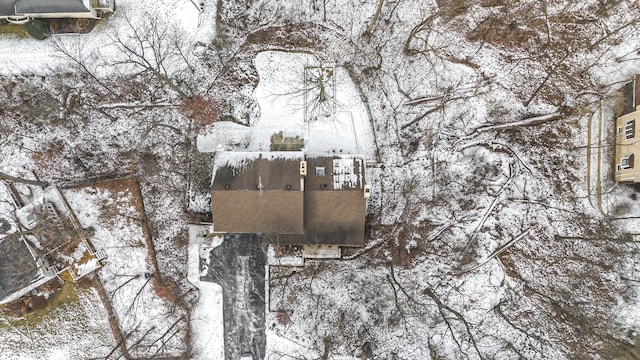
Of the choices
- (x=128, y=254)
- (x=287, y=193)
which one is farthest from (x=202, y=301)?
(x=287, y=193)

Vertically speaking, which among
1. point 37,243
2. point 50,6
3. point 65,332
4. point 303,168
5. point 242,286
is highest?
point 50,6

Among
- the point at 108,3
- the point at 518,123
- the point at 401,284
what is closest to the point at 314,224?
the point at 401,284

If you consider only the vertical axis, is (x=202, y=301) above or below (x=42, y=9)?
below

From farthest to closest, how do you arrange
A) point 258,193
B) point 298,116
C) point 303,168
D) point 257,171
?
1. point 298,116
2. point 257,171
3. point 258,193
4. point 303,168

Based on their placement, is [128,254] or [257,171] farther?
[128,254]

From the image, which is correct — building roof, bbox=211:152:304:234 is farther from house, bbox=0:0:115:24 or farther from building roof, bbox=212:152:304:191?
house, bbox=0:0:115:24

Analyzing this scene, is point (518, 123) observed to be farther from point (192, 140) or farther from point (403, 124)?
point (192, 140)

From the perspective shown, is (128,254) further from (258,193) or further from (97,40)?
(97,40)
